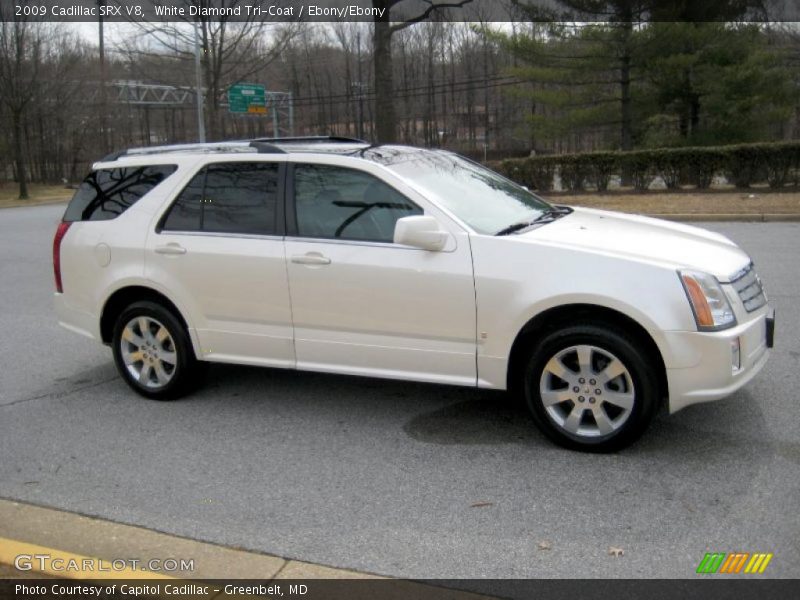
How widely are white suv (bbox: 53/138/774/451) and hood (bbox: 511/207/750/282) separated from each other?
0.02 m

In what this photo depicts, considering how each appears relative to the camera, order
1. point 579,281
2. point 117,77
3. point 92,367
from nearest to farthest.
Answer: point 579,281
point 92,367
point 117,77

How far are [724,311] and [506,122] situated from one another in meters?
69.5

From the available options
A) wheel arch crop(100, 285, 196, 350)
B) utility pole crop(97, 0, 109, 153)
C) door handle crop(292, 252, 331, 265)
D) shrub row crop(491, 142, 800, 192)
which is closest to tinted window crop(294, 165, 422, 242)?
door handle crop(292, 252, 331, 265)

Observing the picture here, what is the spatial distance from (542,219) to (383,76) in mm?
16101

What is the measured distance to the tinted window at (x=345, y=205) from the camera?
15.4 ft

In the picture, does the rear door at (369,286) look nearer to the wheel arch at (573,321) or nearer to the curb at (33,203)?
the wheel arch at (573,321)

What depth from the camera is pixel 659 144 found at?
30.6 metres

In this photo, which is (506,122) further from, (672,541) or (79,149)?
(672,541)

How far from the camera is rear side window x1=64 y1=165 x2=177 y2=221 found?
5480 millimetres

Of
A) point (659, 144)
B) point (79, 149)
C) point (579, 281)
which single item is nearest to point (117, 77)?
point (79, 149)

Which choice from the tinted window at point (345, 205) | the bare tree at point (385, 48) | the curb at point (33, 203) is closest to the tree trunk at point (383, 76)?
the bare tree at point (385, 48)

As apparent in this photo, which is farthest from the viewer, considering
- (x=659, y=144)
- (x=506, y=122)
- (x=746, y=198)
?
(x=506, y=122)

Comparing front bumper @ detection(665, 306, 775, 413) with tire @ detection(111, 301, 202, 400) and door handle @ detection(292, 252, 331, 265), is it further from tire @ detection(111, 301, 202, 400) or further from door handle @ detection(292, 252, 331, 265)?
tire @ detection(111, 301, 202, 400)

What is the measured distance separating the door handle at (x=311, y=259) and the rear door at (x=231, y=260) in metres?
0.10
